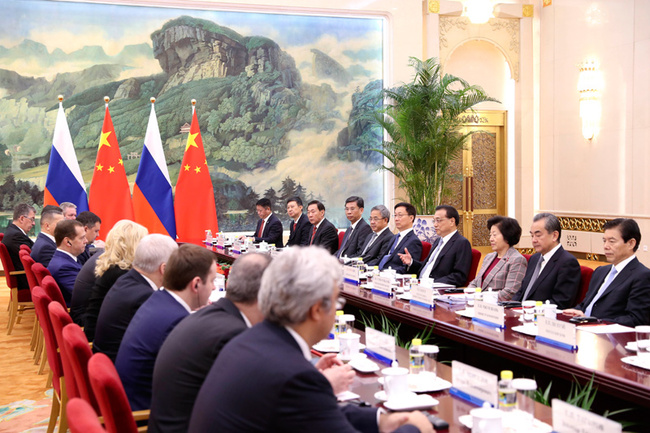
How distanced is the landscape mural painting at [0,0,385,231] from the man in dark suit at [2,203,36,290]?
→ 2.95m

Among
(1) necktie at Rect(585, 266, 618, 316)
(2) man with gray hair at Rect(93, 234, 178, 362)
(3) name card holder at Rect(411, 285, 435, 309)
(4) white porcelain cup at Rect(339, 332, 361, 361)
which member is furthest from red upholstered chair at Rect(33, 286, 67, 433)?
(1) necktie at Rect(585, 266, 618, 316)

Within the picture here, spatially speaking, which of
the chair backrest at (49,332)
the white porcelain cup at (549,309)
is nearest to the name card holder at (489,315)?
the white porcelain cup at (549,309)

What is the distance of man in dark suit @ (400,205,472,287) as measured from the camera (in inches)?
212

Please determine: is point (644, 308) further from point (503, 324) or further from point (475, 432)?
point (475, 432)

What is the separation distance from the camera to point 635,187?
1052cm

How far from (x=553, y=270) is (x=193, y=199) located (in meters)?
5.10

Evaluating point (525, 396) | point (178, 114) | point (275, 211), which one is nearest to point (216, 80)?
point (178, 114)

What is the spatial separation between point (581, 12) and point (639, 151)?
9.08 ft

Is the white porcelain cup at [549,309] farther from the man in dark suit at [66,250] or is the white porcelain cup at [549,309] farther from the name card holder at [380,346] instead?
the man in dark suit at [66,250]

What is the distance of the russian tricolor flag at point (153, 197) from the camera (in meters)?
7.80

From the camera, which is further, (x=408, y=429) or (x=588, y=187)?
(x=588, y=187)

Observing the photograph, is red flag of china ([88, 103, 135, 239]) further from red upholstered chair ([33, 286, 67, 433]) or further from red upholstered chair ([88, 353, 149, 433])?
red upholstered chair ([88, 353, 149, 433])

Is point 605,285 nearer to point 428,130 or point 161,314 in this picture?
point 161,314

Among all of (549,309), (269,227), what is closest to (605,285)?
(549,309)
